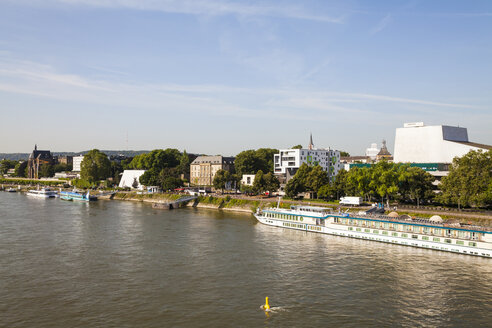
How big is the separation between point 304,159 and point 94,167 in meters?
100

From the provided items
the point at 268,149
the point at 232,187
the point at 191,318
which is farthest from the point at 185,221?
the point at 268,149

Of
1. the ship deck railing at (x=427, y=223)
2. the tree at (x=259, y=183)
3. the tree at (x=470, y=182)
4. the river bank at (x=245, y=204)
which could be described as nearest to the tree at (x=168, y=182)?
the river bank at (x=245, y=204)

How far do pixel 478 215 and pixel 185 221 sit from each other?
56673 millimetres

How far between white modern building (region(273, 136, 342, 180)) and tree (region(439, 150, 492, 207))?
2509 inches

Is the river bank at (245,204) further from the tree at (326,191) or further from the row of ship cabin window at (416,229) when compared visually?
the row of ship cabin window at (416,229)

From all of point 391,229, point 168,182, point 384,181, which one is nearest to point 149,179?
point 168,182

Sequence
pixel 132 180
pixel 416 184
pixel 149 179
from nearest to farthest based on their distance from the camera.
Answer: pixel 416 184 < pixel 149 179 < pixel 132 180

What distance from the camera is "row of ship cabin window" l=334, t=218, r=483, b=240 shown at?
181 ft

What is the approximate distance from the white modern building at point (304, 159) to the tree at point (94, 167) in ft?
277

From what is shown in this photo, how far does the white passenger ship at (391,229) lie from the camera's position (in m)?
54.5

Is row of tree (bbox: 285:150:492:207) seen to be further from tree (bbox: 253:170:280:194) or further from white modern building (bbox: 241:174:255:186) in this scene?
white modern building (bbox: 241:174:255:186)

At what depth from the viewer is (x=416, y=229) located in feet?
197

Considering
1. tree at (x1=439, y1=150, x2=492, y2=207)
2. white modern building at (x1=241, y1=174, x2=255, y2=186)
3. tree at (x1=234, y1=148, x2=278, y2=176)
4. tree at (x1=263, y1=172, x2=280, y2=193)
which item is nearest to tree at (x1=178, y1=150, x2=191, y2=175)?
tree at (x1=234, y1=148, x2=278, y2=176)

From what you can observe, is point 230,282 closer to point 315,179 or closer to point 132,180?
point 315,179
